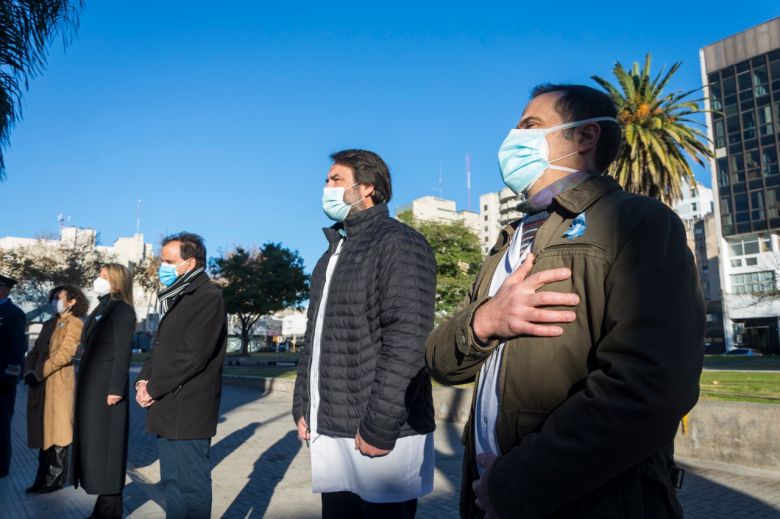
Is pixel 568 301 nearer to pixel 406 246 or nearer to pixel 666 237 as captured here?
pixel 666 237

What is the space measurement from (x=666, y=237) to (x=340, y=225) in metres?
2.44

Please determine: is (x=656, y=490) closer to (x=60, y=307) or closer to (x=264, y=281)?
(x=60, y=307)

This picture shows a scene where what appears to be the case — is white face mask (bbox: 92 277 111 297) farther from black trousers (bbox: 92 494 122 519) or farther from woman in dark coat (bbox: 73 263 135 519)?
black trousers (bbox: 92 494 122 519)

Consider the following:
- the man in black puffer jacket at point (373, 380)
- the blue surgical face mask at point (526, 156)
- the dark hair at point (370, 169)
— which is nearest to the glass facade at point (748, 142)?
the dark hair at point (370, 169)

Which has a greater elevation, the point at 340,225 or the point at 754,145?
the point at 754,145

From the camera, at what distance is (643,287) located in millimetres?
1464

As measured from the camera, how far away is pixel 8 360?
711 centimetres

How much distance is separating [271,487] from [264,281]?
35837 mm

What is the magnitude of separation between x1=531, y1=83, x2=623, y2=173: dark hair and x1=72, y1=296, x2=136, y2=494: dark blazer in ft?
14.8

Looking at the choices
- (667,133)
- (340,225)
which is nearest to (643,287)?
(340,225)

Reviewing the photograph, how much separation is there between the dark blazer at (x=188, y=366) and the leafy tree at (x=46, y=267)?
4303 cm

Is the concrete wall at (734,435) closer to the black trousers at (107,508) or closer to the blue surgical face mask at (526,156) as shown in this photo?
the blue surgical face mask at (526,156)

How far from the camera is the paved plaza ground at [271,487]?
548 cm

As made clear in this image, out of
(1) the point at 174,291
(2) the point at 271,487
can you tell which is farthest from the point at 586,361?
(2) the point at 271,487
